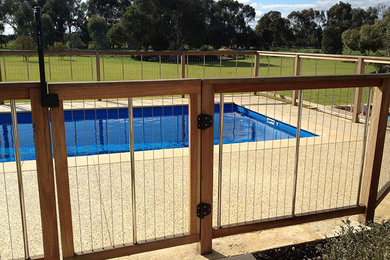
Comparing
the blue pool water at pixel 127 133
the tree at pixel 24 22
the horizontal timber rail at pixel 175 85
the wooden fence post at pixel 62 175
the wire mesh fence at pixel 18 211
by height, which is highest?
the tree at pixel 24 22

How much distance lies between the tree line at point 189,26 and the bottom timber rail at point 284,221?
21.8 m

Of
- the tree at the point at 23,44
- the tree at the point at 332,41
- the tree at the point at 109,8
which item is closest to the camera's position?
the tree at the point at 23,44

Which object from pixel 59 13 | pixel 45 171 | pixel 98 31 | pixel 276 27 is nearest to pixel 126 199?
pixel 45 171

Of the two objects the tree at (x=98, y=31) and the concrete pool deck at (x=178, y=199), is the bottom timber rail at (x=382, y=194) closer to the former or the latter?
the concrete pool deck at (x=178, y=199)

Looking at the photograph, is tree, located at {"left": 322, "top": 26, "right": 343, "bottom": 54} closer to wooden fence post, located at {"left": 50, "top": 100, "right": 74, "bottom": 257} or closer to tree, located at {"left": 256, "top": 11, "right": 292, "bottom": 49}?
tree, located at {"left": 256, "top": 11, "right": 292, "bottom": 49}

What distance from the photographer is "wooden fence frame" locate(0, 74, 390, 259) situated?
1.87 m

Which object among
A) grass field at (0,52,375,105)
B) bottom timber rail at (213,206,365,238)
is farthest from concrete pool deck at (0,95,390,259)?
grass field at (0,52,375,105)

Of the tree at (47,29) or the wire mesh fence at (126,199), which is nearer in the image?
the wire mesh fence at (126,199)

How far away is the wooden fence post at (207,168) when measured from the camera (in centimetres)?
215

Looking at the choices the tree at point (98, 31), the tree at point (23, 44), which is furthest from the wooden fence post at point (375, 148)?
the tree at point (98, 31)

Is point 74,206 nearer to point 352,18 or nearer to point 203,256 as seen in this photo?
point 203,256

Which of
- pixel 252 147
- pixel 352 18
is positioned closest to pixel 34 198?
pixel 252 147

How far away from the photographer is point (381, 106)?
258cm

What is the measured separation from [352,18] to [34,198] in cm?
5679
